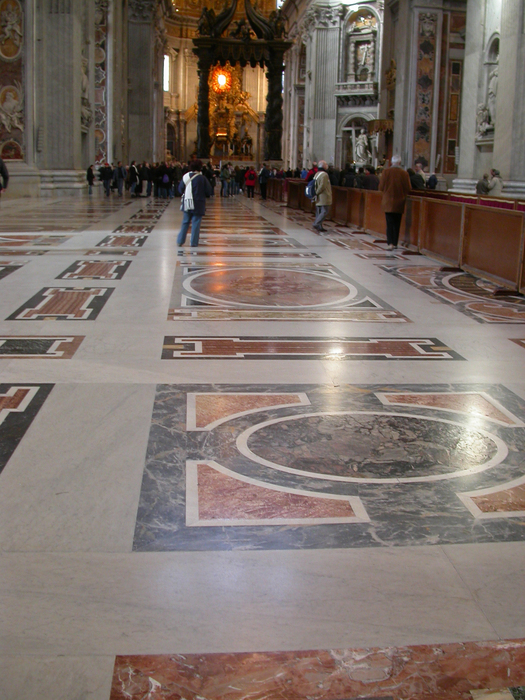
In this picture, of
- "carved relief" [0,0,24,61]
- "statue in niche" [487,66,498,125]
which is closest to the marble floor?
"statue in niche" [487,66,498,125]

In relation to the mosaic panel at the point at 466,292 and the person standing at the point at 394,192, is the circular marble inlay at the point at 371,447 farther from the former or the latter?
the person standing at the point at 394,192

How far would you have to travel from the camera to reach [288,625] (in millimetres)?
2215

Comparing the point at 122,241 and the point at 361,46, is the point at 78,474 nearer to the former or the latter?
the point at 122,241

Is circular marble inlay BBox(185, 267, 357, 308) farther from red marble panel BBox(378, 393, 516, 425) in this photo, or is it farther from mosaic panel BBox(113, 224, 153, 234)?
mosaic panel BBox(113, 224, 153, 234)

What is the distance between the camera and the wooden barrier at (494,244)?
8.32 m

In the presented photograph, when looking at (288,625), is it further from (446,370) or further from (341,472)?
(446,370)

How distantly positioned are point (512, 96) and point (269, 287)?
10.7 metres

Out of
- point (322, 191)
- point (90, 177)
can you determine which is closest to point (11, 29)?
point (90, 177)

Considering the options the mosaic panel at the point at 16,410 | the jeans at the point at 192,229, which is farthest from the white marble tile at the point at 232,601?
the jeans at the point at 192,229

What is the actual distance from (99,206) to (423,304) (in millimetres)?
14560

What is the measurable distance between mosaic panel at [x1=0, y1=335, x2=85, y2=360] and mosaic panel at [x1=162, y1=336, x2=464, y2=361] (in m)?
0.62

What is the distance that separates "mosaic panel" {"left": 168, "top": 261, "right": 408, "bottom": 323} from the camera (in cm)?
686

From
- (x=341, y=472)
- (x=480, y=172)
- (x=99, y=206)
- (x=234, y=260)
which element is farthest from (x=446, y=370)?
(x=99, y=206)

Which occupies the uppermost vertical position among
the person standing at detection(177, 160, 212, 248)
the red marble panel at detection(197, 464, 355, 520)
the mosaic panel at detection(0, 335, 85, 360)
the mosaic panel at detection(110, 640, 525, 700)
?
the person standing at detection(177, 160, 212, 248)
